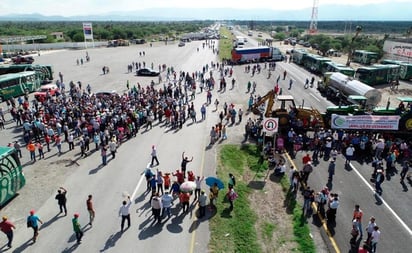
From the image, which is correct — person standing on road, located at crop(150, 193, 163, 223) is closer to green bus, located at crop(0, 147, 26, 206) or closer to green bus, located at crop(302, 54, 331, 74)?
green bus, located at crop(0, 147, 26, 206)

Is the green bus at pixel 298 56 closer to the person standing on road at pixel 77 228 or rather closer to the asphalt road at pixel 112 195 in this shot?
the asphalt road at pixel 112 195

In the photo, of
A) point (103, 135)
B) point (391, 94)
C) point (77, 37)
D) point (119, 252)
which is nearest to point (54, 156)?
point (103, 135)

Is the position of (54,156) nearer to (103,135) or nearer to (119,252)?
(103,135)

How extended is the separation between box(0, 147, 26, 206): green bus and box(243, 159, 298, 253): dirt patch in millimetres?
11550

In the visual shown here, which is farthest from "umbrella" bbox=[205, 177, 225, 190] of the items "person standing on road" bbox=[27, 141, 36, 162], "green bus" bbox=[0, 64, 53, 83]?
"green bus" bbox=[0, 64, 53, 83]

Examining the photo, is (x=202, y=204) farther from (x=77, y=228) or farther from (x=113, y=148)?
(x=113, y=148)

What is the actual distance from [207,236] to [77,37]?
109 m

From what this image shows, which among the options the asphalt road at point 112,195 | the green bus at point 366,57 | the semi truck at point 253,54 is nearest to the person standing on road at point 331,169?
the asphalt road at point 112,195

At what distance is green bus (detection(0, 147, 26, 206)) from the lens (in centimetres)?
1539

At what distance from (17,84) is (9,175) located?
25169 mm

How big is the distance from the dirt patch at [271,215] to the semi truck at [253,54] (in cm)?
4544

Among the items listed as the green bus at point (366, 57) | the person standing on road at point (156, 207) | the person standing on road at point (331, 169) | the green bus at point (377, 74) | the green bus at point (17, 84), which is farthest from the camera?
the green bus at point (366, 57)

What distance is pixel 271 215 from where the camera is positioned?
1510cm

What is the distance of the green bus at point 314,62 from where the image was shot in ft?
167
